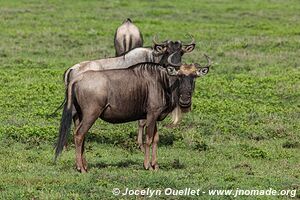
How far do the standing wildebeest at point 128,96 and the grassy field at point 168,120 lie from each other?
0.64 meters

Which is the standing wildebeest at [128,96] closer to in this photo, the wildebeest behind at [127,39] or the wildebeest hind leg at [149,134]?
the wildebeest hind leg at [149,134]

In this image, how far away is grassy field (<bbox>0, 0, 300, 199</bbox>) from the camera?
10.4m

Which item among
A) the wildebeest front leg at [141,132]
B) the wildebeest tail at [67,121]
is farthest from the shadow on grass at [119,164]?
the wildebeest front leg at [141,132]

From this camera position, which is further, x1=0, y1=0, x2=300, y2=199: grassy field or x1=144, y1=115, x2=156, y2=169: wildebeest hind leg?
x1=144, y1=115, x2=156, y2=169: wildebeest hind leg

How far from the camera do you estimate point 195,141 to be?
44.3 feet

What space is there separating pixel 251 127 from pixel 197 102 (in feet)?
6.28

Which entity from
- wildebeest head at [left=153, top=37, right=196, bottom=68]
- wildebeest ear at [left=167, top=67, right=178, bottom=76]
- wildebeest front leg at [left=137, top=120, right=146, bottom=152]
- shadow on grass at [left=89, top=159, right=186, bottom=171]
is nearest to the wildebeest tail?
shadow on grass at [left=89, top=159, right=186, bottom=171]

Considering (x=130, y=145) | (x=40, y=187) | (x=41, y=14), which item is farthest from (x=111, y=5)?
(x=40, y=187)

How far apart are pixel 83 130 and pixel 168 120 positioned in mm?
4384

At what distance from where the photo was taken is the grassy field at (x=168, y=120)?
10430mm

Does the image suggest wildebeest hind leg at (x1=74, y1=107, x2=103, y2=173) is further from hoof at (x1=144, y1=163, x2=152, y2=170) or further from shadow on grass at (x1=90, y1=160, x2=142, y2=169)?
hoof at (x1=144, y1=163, x2=152, y2=170)

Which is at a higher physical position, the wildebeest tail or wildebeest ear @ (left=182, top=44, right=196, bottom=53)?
wildebeest ear @ (left=182, top=44, right=196, bottom=53)

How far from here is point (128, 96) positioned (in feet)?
37.2

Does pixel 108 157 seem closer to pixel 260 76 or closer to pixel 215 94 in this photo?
pixel 215 94
